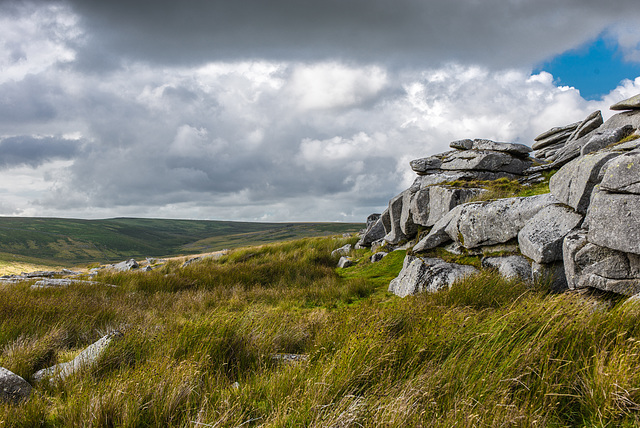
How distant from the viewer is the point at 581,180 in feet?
21.5

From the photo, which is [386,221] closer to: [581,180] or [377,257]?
[377,257]

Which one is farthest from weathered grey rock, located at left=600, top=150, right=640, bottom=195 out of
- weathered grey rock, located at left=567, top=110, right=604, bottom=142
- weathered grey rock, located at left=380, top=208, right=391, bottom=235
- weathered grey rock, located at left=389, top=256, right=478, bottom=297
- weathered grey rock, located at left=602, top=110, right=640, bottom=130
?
weathered grey rock, located at left=380, top=208, right=391, bottom=235

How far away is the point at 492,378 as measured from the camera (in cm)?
328

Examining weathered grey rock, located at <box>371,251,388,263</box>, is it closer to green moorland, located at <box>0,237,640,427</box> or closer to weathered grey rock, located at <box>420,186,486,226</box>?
weathered grey rock, located at <box>420,186,486,226</box>

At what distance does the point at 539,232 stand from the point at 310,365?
5590 millimetres

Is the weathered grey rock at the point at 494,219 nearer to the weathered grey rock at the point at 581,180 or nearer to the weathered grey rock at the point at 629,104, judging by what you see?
the weathered grey rock at the point at 581,180

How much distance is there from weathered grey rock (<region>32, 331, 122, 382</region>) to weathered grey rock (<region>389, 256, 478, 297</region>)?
595cm

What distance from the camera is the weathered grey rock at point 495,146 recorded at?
14.0 m

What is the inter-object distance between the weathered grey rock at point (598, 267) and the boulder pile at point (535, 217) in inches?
0.5

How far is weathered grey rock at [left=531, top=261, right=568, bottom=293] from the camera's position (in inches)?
254

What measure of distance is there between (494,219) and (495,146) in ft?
23.9

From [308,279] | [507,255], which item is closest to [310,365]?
[507,255]

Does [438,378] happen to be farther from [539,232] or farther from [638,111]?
[638,111]

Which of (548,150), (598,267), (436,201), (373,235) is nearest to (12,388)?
(598,267)
